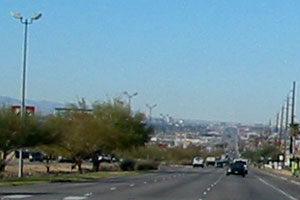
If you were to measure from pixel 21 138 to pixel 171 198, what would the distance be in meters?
26.6

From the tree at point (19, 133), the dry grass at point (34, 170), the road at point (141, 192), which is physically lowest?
the dry grass at point (34, 170)

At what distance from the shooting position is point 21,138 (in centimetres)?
6481

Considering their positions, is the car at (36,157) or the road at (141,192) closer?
the road at (141,192)

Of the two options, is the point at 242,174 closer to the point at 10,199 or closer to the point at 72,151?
the point at 72,151

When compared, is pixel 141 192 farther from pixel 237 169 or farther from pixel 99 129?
pixel 237 169

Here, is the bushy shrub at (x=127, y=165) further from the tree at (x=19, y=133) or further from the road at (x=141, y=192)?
the road at (x=141, y=192)

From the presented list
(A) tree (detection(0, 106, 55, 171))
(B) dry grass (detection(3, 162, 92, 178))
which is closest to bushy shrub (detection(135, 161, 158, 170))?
(B) dry grass (detection(3, 162, 92, 178))

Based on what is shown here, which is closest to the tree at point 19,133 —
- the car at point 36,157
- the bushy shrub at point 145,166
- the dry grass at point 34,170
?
the dry grass at point 34,170

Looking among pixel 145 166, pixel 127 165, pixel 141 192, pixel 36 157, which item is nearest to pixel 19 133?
pixel 141 192

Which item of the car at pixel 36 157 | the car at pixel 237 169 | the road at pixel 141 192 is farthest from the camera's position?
the car at pixel 36 157

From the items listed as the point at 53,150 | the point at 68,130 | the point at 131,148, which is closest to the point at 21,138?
the point at 68,130

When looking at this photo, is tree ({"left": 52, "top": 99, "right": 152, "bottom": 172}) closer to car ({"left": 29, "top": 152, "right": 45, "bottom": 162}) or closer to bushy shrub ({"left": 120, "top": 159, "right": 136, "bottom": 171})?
bushy shrub ({"left": 120, "top": 159, "right": 136, "bottom": 171})

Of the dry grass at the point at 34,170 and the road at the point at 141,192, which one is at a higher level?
the road at the point at 141,192

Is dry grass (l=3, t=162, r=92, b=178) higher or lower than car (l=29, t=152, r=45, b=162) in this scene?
higher
